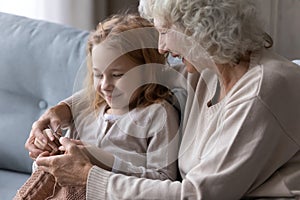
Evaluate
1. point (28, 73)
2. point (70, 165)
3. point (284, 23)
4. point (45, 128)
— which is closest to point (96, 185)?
point (70, 165)

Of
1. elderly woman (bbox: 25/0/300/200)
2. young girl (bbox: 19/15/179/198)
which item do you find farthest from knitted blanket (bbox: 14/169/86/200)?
elderly woman (bbox: 25/0/300/200)

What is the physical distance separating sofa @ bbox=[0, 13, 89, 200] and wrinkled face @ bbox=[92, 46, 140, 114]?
1.20 ft

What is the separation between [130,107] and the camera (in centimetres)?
191

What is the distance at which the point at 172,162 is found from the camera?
1859 millimetres

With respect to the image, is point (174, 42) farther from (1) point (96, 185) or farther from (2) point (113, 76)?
(1) point (96, 185)

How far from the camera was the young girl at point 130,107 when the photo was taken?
1819 mm

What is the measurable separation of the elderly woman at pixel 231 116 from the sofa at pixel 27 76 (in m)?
0.53

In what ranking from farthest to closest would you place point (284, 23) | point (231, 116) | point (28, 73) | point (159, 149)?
1. point (284, 23)
2. point (28, 73)
3. point (159, 149)
4. point (231, 116)

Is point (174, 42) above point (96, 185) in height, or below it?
above

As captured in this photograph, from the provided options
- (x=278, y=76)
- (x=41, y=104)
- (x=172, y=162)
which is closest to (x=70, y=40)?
(x=41, y=104)

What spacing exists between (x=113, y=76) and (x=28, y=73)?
56 centimetres

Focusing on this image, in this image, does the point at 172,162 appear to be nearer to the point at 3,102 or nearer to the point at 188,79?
the point at 188,79

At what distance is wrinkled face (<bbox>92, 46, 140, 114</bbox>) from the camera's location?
1815 millimetres

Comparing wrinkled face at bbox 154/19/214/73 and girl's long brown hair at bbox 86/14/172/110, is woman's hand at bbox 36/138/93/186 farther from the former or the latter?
wrinkled face at bbox 154/19/214/73
